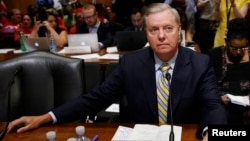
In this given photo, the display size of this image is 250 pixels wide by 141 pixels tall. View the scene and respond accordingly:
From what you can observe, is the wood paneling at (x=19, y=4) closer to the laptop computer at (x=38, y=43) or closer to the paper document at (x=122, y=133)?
the laptop computer at (x=38, y=43)

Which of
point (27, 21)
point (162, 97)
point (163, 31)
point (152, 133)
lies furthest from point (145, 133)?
point (27, 21)

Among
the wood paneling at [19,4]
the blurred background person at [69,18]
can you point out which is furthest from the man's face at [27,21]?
the wood paneling at [19,4]

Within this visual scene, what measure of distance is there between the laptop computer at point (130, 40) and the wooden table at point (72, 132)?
253 centimetres

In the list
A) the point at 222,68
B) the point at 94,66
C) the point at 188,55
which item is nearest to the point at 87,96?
the point at 188,55

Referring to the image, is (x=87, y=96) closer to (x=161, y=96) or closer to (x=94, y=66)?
(x=161, y=96)

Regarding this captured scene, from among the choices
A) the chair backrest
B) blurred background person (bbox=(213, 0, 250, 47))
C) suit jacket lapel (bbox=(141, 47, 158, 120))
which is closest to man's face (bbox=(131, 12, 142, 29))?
blurred background person (bbox=(213, 0, 250, 47))

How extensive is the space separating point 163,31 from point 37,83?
2.86ft

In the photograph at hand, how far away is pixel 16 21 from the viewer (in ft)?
23.9

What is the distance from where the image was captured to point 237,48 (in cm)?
291

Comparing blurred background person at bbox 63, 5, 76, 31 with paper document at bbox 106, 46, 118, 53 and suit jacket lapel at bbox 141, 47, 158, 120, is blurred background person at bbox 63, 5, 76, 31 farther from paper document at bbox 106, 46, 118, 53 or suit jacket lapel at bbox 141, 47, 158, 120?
suit jacket lapel at bbox 141, 47, 158, 120

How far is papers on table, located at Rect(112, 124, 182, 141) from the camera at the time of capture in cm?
166

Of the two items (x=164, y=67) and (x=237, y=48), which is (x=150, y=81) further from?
(x=237, y=48)

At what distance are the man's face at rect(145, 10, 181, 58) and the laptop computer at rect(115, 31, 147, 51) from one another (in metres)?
2.39

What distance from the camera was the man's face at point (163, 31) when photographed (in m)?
1.89
